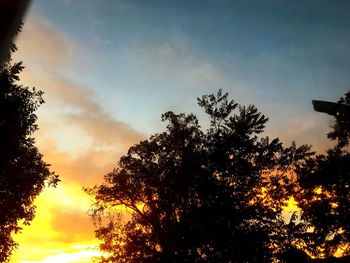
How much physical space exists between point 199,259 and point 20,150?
16.6 meters

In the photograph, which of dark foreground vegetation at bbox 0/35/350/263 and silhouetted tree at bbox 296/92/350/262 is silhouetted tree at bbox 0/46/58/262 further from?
silhouetted tree at bbox 296/92/350/262

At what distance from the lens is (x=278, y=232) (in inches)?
1160

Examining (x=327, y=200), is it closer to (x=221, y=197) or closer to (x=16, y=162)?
(x=221, y=197)

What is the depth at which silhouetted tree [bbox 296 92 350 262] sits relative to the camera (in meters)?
23.1

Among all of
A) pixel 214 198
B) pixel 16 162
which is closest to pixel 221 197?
pixel 214 198

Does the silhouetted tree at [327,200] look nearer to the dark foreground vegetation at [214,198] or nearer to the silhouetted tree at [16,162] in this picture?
the dark foreground vegetation at [214,198]

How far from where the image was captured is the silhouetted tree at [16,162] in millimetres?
19531

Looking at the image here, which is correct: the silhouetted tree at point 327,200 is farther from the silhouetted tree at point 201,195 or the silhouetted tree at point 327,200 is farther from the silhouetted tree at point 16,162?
the silhouetted tree at point 16,162

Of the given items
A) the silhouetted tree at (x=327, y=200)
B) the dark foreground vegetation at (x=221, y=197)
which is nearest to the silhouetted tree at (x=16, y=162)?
the dark foreground vegetation at (x=221, y=197)

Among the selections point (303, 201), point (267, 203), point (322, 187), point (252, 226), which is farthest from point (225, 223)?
point (322, 187)

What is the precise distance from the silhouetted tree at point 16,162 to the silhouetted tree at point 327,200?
60.0 ft

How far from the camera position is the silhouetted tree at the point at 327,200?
2311cm

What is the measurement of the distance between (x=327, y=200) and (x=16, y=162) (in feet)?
68.7

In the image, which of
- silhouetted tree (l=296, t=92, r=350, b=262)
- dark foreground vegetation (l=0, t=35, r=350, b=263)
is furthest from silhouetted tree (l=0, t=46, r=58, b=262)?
silhouetted tree (l=296, t=92, r=350, b=262)
